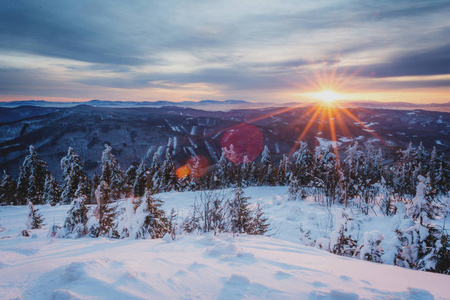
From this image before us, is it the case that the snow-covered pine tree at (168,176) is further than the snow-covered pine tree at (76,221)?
Yes

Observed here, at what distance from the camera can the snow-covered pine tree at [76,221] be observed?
577 cm

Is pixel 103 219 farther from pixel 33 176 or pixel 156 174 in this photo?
pixel 33 176

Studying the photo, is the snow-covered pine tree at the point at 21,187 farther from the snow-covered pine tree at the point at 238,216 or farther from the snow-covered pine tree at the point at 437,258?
the snow-covered pine tree at the point at 437,258

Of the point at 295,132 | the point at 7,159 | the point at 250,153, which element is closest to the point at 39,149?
the point at 7,159

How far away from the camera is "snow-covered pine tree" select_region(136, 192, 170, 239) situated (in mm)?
5660

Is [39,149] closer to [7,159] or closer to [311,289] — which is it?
[7,159]

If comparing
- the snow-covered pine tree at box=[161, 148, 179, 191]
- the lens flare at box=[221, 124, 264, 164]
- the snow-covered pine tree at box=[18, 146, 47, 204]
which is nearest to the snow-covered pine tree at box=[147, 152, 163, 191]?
the snow-covered pine tree at box=[161, 148, 179, 191]

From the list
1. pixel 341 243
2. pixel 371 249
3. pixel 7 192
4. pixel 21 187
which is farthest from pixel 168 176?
pixel 371 249

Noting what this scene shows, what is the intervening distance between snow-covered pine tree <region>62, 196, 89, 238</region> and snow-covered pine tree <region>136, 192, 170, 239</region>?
158 centimetres

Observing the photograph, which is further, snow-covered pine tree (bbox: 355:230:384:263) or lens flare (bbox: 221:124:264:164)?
lens flare (bbox: 221:124:264:164)

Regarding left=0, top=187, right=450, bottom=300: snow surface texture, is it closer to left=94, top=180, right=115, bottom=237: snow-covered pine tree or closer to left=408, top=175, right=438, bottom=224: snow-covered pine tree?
left=408, top=175, right=438, bottom=224: snow-covered pine tree

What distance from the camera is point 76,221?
608 cm

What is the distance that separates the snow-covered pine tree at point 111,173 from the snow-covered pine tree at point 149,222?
24.4 metres

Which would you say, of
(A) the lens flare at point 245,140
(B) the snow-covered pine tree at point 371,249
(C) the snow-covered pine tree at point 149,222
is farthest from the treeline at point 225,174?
(A) the lens flare at point 245,140
